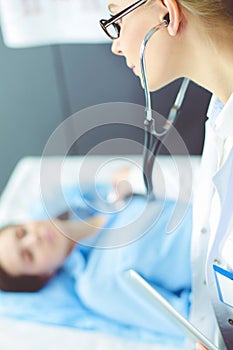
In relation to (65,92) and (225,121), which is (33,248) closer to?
(65,92)

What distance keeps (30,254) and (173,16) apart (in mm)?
1066

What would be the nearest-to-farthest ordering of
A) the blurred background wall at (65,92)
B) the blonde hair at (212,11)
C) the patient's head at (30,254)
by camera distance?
the blonde hair at (212,11)
the patient's head at (30,254)
the blurred background wall at (65,92)

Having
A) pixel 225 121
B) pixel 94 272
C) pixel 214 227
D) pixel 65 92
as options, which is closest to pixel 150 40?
pixel 225 121

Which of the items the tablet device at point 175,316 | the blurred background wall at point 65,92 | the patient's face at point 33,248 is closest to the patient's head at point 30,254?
the patient's face at point 33,248

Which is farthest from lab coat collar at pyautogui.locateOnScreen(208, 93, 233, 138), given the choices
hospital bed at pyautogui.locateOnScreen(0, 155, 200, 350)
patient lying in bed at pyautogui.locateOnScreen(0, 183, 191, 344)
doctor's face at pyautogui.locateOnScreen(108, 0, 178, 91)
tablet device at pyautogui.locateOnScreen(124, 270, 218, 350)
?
patient lying in bed at pyautogui.locateOnScreen(0, 183, 191, 344)

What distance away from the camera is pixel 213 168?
1.09 meters

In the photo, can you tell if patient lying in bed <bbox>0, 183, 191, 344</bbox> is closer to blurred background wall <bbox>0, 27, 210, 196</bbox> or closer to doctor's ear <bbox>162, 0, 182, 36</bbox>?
blurred background wall <bbox>0, 27, 210, 196</bbox>

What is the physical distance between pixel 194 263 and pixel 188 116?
0.99m

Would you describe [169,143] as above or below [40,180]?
above

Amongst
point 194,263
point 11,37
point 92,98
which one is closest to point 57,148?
point 92,98

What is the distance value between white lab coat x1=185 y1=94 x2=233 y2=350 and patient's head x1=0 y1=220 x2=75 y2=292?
0.61m

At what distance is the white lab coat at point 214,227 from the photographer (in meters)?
0.93

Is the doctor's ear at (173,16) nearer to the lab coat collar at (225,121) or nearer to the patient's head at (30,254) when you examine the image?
the lab coat collar at (225,121)

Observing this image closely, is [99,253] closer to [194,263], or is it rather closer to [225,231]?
[194,263]
